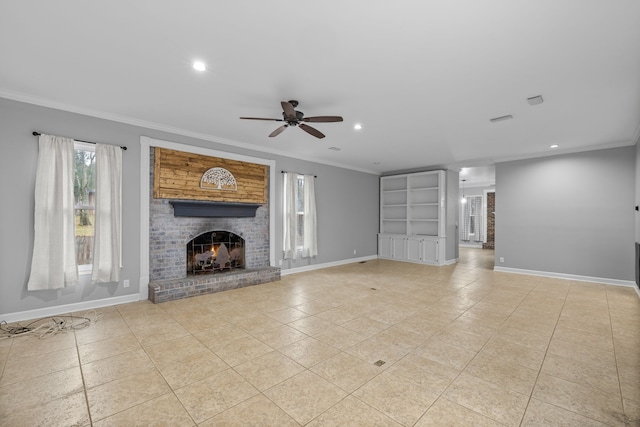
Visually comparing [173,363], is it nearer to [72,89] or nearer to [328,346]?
[328,346]

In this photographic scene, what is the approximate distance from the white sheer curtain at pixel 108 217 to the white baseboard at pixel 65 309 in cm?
33

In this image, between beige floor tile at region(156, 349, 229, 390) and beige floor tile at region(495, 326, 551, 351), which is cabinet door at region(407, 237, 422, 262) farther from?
beige floor tile at region(156, 349, 229, 390)

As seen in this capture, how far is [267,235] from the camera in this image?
6.19 meters

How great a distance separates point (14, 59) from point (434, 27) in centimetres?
403

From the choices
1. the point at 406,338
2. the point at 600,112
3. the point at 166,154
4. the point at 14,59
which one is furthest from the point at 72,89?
the point at 600,112

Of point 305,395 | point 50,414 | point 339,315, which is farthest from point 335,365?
point 50,414

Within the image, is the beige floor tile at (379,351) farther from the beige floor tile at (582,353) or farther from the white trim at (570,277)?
the white trim at (570,277)

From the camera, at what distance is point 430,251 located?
8016mm

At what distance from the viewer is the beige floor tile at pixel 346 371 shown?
2301 mm

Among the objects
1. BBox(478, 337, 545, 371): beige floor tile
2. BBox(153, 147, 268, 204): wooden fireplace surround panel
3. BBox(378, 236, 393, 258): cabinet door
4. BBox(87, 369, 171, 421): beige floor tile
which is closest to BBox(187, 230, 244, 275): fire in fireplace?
BBox(153, 147, 268, 204): wooden fireplace surround panel

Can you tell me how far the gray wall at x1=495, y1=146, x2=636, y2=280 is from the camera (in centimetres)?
555

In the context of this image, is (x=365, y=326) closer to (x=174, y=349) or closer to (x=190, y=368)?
(x=190, y=368)

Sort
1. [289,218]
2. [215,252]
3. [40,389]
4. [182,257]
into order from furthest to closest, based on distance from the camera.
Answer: [289,218] → [215,252] → [182,257] → [40,389]

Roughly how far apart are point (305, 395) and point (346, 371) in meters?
0.48
